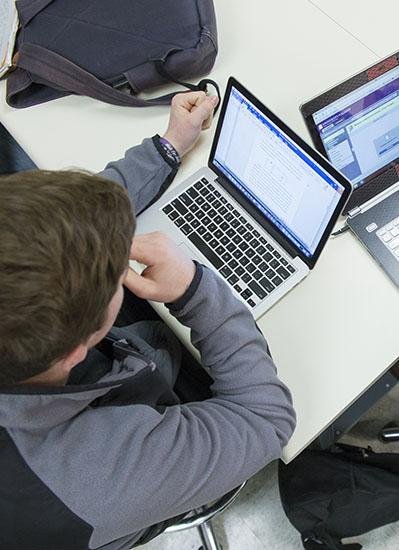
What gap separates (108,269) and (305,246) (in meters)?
0.45

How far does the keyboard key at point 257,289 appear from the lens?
1.03 meters

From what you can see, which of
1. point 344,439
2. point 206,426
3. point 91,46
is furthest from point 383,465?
point 91,46

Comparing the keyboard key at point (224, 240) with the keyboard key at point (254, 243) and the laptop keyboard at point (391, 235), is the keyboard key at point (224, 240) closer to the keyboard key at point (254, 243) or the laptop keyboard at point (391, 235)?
the keyboard key at point (254, 243)

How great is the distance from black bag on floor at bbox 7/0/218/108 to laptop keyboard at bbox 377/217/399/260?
1.48ft

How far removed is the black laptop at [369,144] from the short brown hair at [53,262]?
0.46m

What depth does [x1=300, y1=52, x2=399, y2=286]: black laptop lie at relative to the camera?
39.1 inches

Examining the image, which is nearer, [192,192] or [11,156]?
[192,192]

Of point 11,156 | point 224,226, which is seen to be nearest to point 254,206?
point 224,226

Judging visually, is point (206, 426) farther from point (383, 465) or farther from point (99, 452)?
point (383, 465)

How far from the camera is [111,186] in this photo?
26.9 inches

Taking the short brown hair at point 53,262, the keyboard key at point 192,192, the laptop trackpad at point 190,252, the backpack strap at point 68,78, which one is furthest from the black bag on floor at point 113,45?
the short brown hair at point 53,262

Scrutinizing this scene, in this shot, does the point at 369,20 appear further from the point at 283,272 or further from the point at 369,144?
the point at 283,272

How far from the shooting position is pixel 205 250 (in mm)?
1067

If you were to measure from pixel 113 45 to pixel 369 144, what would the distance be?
538 mm
